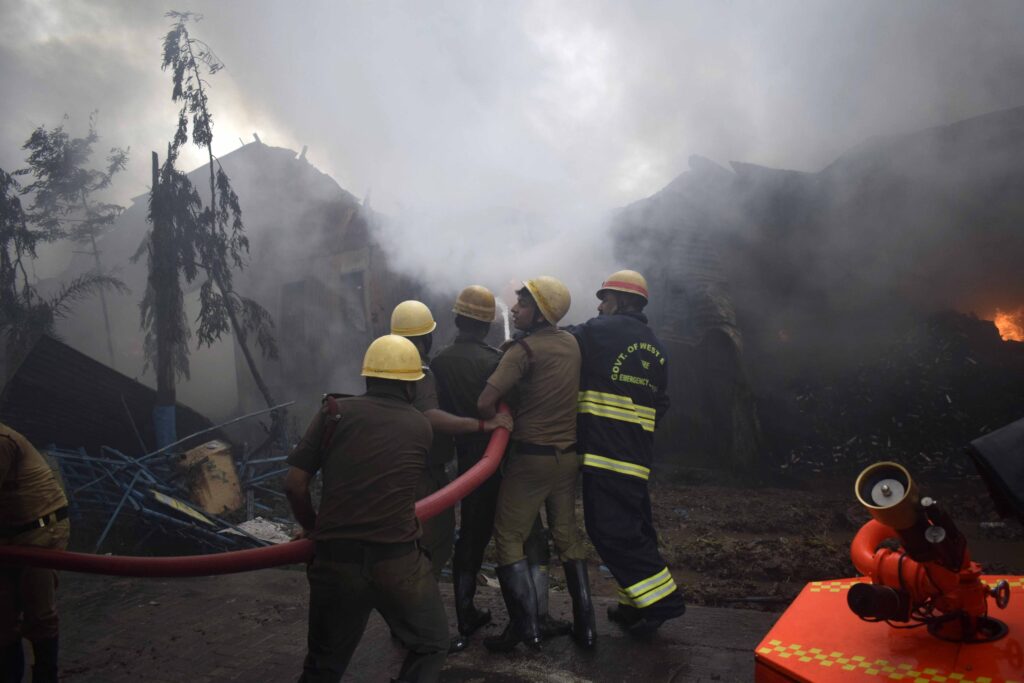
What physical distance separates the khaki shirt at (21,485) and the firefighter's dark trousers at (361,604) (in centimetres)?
180

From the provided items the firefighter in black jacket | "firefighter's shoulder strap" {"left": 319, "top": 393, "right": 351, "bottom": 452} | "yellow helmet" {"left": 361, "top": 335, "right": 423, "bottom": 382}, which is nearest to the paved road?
the firefighter in black jacket

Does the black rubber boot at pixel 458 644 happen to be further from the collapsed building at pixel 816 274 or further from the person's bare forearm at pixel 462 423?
the collapsed building at pixel 816 274

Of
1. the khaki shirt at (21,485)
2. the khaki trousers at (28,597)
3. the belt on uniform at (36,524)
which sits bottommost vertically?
the khaki trousers at (28,597)

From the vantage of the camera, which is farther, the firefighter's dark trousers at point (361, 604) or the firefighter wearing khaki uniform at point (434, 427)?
the firefighter wearing khaki uniform at point (434, 427)

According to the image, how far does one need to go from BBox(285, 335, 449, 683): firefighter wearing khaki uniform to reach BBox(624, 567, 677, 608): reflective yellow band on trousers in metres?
1.24

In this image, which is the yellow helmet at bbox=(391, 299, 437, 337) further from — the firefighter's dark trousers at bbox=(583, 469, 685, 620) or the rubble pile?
the rubble pile

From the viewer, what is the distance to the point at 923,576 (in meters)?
1.79

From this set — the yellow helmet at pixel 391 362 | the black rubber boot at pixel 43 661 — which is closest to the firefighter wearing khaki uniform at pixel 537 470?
the yellow helmet at pixel 391 362

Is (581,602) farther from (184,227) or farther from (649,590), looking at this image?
(184,227)

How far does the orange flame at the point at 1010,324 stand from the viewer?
8391mm

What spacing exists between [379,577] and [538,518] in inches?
55.2

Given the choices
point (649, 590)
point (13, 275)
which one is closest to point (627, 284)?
point (649, 590)

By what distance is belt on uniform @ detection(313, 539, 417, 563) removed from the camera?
237cm

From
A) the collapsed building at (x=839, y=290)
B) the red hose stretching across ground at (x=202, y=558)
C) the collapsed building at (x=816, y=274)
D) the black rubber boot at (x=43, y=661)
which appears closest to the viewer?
the red hose stretching across ground at (x=202, y=558)
